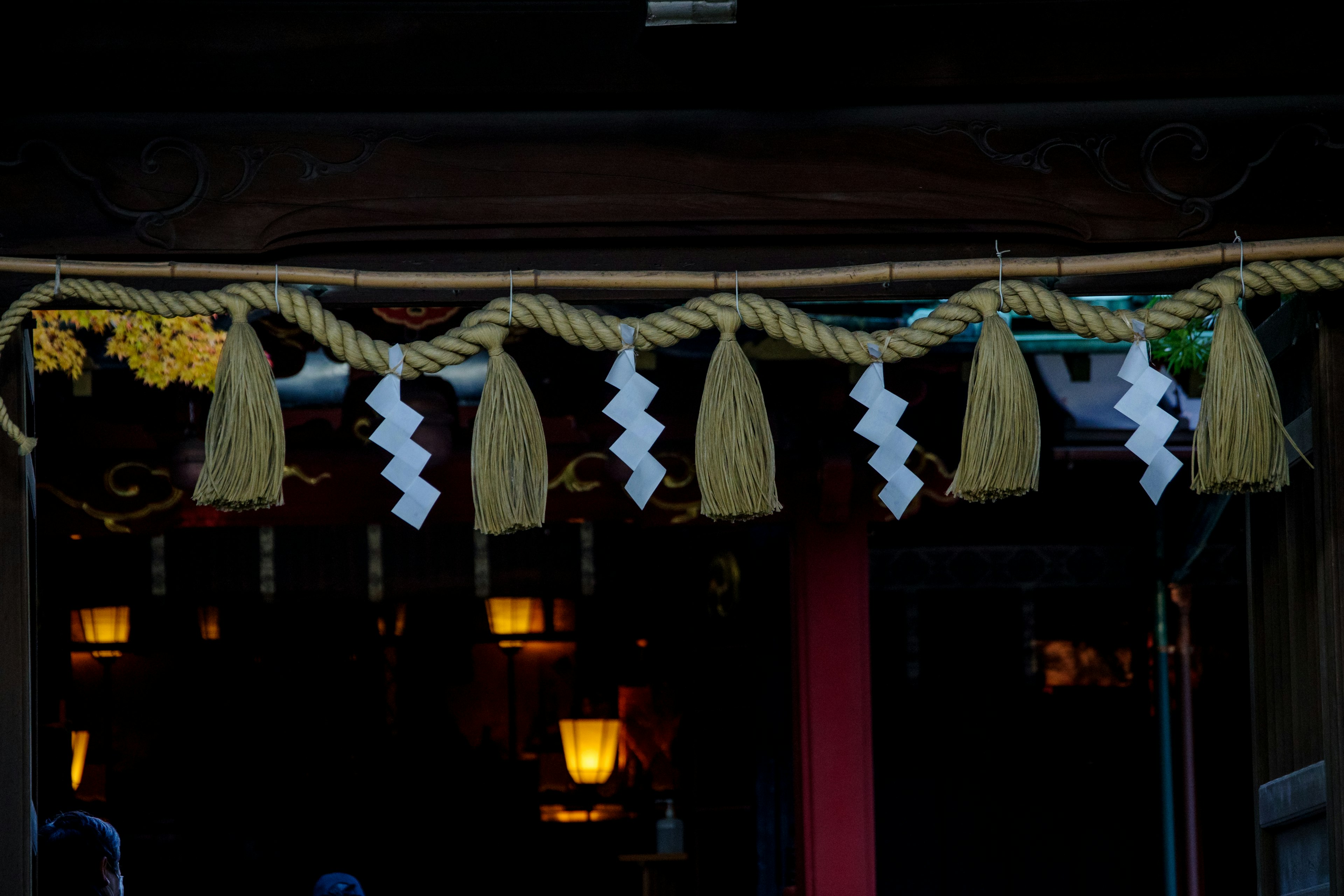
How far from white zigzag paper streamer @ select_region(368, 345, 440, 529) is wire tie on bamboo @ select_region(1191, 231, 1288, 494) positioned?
5.52 feet

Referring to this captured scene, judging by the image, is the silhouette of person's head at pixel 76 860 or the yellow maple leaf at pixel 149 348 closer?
the silhouette of person's head at pixel 76 860

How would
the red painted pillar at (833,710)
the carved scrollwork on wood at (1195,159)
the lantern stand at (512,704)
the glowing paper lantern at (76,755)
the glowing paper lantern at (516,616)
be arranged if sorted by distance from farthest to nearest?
1. the lantern stand at (512,704)
2. the glowing paper lantern at (516,616)
3. the glowing paper lantern at (76,755)
4. the red painted pillar at (833,710)
5. the carved scrollwork on wood at (1195,159)

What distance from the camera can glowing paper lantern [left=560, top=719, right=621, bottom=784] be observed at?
841cm

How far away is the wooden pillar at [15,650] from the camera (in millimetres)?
3156

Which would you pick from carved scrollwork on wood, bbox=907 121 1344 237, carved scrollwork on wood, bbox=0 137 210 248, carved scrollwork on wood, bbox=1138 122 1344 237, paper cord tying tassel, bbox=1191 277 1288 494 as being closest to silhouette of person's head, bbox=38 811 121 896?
carved scrollwork on wood, bbox=0 137 210 248

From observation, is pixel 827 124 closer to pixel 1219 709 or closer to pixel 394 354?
pixel 394 354

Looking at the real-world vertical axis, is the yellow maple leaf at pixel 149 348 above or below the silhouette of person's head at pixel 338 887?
above

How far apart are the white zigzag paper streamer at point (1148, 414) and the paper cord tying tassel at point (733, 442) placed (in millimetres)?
793

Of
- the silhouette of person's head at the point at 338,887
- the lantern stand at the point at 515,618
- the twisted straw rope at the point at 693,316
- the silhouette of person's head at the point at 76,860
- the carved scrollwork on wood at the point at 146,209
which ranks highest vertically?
the carved scrollwork on wood at the point at 146,209

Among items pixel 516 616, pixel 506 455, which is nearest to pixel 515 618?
pixel 516 616

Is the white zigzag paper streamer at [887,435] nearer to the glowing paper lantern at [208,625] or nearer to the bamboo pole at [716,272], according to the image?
the bamboo pole at [716,272]

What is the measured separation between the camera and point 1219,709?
8.24 metres

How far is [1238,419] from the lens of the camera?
10.2 feet

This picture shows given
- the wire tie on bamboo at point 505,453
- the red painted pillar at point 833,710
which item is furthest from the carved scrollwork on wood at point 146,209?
the red painted pillar at point 833,710
